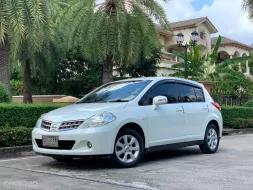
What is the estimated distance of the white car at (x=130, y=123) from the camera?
22.4 ft

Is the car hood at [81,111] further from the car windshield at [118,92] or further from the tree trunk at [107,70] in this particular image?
the tree trunk at [107,70]

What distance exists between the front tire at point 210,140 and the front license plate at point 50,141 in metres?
3.83

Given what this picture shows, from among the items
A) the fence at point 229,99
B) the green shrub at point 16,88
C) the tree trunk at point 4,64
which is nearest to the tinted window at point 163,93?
the tree trunk at point 4,64

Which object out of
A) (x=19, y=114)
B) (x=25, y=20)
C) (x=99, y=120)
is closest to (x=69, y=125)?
(x=99, y=120)

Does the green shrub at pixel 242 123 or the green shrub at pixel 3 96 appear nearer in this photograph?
the green shrub at pixel 3 96

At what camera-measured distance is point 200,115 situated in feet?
29.6

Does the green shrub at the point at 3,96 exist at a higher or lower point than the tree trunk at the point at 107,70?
lower

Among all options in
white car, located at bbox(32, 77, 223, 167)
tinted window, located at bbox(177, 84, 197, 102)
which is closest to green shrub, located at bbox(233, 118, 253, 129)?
white car, located at bbox(32, 77, 223, 167)

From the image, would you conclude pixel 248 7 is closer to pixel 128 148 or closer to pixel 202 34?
pixel 128 148

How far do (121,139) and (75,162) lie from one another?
137cm

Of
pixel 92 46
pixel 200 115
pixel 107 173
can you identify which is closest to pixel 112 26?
pixel 92 46

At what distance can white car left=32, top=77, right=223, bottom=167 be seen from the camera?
6.82 metres

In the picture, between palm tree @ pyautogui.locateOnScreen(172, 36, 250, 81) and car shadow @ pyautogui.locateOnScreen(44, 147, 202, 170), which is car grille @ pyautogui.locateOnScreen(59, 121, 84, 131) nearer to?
car shadow @ pyautogui.locateOnScreen(44, 147, 202, 170)

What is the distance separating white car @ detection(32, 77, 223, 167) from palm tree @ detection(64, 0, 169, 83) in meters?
6.09
